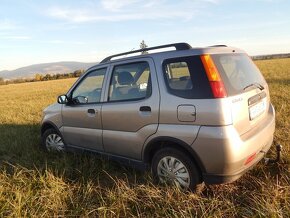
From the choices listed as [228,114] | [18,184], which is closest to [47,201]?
[18,184]

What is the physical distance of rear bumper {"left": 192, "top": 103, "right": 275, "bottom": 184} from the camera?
133 inches

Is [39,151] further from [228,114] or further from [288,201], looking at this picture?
[288,201]

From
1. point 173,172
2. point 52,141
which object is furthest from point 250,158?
point 52,141

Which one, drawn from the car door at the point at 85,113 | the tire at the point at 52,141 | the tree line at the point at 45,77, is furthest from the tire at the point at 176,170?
the tree line at the point at 45,77

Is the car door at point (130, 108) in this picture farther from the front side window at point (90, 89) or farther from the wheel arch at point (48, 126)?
the wheel arch at point (48, 126)

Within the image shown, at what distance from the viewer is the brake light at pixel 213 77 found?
3.45 meters

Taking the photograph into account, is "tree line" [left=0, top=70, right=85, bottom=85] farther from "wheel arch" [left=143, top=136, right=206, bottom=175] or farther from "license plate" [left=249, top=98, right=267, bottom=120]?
"license plate" [left=249, top=98, right=267, bottom=120]

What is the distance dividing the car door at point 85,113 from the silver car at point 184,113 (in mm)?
28

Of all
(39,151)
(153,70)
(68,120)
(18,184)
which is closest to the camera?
(153,70)

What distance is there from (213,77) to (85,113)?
7.78ft

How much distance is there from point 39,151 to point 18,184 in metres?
1.89

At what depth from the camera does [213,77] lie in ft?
11.5

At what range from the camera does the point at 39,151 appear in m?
6.19

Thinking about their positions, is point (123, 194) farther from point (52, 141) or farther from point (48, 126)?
point (48, 126)
